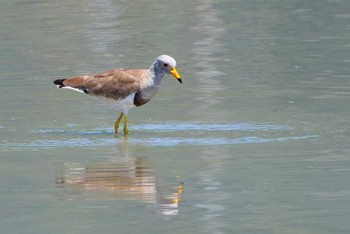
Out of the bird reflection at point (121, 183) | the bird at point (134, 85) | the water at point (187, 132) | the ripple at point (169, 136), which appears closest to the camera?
the water at point (187, 132)

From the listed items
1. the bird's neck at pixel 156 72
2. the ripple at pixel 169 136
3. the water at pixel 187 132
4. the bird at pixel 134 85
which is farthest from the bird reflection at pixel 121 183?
the bird's neck at pixel 156 72

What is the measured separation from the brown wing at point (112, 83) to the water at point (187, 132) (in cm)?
48

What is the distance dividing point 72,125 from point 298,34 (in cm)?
1067

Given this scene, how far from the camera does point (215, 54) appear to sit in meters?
24.2

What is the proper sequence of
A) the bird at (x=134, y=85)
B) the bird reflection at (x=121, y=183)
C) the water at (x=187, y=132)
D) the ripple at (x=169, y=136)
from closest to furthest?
the water at (x=187, y=132) → the bird reflection at (x=121, y=183) → the ripple at (x=169, y=136) → the bird at (x=134, y=85)

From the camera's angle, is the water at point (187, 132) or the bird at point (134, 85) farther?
the bird at point (134, 85)

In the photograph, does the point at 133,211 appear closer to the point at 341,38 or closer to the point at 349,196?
the point at 349,196

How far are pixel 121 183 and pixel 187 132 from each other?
308cm

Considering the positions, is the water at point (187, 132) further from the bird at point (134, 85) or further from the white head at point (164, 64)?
the white head at point (164, 64)

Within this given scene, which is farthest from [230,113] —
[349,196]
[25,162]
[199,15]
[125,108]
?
[199,15]

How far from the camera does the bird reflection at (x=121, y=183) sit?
12.6 meters

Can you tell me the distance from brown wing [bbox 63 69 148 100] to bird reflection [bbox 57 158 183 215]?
2.13m

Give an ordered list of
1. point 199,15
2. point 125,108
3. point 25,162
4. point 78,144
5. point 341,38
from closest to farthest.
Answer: point 25,162 → point 78,144 → point 125,108 → point 341,38 → point 199,15

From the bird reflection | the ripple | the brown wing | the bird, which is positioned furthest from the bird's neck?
the bird reflection
